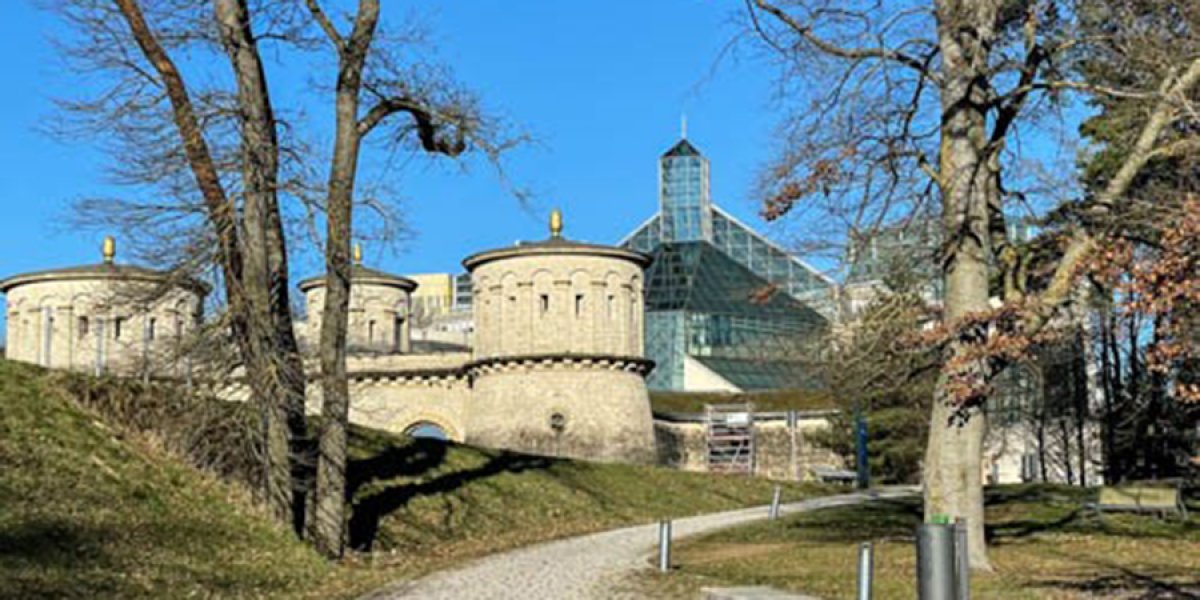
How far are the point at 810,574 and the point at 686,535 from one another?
23.3 feet

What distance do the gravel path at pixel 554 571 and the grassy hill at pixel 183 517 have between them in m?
0.67

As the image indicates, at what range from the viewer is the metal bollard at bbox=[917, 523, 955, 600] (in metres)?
6.77

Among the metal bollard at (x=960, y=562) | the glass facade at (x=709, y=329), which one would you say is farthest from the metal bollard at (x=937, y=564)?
the glass facade at (x=709, y=329)

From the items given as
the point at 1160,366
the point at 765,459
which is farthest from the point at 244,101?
the point at 765,459

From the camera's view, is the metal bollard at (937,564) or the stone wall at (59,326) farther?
the stone wall at (59,326)

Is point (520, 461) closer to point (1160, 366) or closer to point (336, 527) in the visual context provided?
point (336, 527)

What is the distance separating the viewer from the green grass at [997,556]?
40.1ft

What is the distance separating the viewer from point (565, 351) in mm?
39375

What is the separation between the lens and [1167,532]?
63.4 ft

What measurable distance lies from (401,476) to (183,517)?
781cm

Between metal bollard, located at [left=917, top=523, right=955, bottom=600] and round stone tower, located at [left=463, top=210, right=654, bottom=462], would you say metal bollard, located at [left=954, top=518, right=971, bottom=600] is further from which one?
round stone tower, located at [left=463, top=210, right=654, bottom=462]

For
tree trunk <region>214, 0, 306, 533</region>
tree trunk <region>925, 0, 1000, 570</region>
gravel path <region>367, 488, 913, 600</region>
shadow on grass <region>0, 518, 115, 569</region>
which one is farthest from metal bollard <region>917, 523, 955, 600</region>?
tree trunk <region>214, 0, 306, 533</region>

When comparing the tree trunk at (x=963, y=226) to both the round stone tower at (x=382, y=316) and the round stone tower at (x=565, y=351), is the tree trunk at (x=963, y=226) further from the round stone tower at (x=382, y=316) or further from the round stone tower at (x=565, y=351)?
the round stone tower at (x=382, y=316)

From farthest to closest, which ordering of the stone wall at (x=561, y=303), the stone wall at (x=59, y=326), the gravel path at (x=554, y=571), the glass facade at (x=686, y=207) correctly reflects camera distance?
the glass facade at (x=686, y=207) → the stone wall at (x=561, y=303) → the stone wall at (x=59, y=326) → the gravel path at (x=554, y=571)
